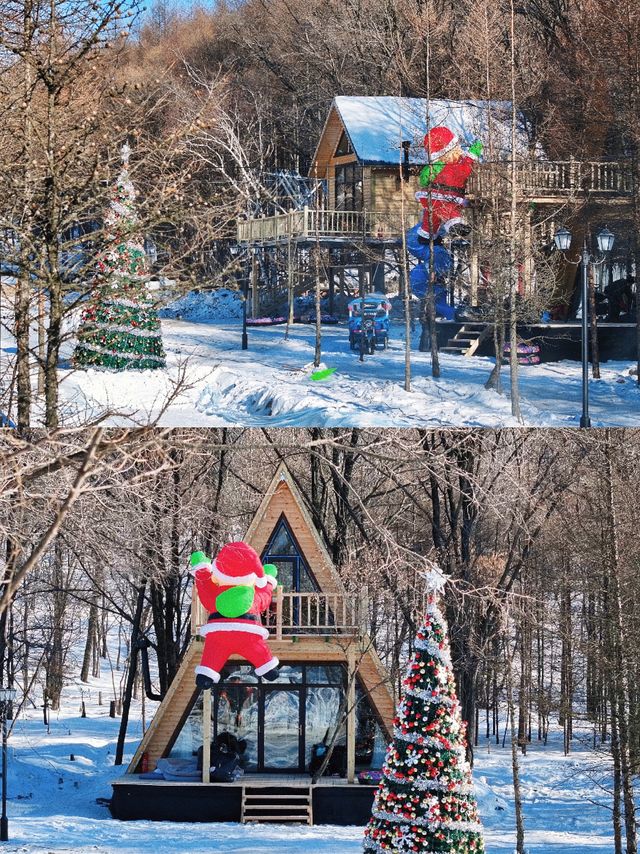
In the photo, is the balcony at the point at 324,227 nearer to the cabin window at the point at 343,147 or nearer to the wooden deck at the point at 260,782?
the cabin window at the point at 343,147

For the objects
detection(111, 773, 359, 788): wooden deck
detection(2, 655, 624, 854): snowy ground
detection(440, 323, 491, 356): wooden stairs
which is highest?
detection(440, 323, 491, 356): wooden stairs

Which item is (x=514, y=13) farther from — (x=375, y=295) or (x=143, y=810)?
(x=143, y=810)

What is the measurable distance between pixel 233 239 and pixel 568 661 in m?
6.37

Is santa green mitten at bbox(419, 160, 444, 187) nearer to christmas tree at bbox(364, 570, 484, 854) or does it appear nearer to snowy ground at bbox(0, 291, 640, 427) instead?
snowy ground at bbox(0, 291, 640, 427)

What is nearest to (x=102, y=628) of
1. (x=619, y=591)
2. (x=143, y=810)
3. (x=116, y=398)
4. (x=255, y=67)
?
(x=143, y=810)

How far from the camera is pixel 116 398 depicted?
308 inches

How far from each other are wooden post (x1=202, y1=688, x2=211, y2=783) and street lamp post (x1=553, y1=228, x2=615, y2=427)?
14.4 feet

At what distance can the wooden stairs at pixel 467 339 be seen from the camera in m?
7.86

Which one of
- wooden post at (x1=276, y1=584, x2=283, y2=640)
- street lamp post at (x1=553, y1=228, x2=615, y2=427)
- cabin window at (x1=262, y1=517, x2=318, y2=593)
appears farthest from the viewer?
cabin window at (x1=262, y1=517, x2=318, y2=593)

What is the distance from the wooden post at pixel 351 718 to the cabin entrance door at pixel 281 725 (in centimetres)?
56

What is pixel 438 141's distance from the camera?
7695 mm

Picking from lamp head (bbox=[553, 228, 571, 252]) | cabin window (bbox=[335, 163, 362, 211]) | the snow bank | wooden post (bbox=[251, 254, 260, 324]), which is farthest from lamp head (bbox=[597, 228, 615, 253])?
the snow bank

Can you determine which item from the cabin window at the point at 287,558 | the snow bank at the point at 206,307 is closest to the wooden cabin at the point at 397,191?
the snow bank at the point at 206,307

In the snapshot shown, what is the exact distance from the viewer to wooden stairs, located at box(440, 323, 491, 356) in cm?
786
